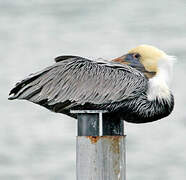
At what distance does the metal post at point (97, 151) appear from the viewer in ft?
12.5

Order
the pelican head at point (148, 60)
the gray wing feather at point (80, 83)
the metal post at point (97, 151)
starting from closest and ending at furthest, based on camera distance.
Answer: the metal post at point (97, 151), the gray wing feather at point (80, 83), the pelican head at point (148, 60)

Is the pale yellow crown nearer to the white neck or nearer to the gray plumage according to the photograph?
the white neck

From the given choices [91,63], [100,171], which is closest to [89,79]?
[91,63]

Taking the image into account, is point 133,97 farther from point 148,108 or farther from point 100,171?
point 100,171

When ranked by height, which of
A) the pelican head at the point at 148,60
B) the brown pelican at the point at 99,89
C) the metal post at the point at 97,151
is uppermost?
the pelican head at the point at 148,60

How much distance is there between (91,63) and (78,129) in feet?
1.65

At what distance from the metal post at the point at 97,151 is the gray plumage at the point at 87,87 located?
0.37ft

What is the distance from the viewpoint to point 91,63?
13.6ft

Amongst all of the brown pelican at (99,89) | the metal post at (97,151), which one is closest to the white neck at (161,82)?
the brown pelican at (99,89)

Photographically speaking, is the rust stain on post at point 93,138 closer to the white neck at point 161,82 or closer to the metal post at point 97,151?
the metal post at point 97,151

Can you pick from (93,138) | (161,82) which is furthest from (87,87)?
(161,82)

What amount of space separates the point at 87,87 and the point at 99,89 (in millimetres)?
86

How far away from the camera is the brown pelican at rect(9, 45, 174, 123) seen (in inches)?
156

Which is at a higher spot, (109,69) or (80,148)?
(109,69)
